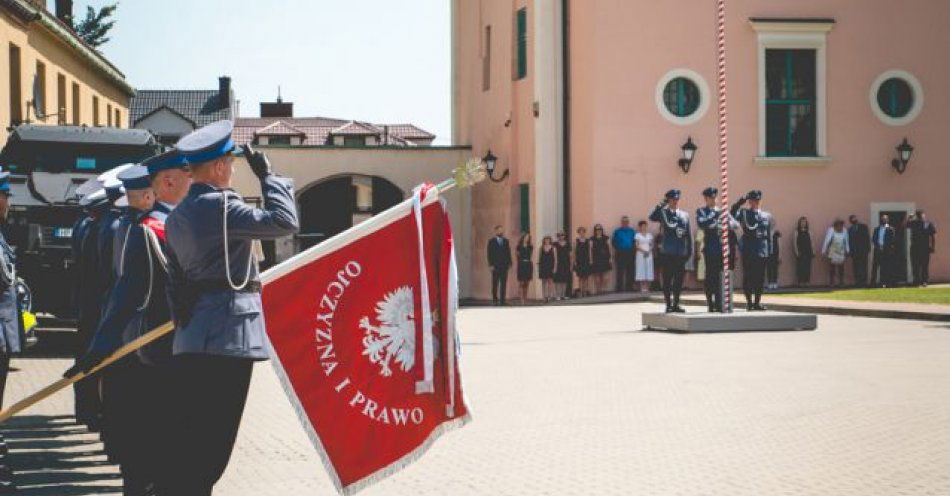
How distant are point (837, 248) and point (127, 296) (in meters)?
28.0

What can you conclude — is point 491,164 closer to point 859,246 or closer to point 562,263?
point 562,263

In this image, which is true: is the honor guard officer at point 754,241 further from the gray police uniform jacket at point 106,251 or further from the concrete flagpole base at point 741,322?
the gray police uniform jacket at point 106,251

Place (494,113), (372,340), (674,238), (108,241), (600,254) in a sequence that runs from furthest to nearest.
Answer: (494,113), (600,254), (674,238), (108,241), (372,340)

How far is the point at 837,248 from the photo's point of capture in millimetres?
32906

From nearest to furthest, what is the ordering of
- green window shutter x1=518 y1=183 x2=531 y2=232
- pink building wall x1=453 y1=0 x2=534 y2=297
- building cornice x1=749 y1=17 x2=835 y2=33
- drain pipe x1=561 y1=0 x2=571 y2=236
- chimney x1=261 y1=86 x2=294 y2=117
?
building cornice x1=749 y1=17 x2=835 y2=33, drain pipe x1=561 y1=0 x2=571 y2=236, green window shutter x1=518 y1=183 x2=531 y2=232, pink building wall x1=453 y1=0 x2=534 y2=297, chimney x1=261 y1=86 x2=294 y2=117

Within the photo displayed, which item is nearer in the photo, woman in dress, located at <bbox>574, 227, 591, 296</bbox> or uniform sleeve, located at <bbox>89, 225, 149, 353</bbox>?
→ uniform sleeve, located at <bbox>89, 225, 149, 353</bbox>

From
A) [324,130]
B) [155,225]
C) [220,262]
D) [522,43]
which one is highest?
[324,130]

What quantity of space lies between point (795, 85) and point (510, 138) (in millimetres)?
8202

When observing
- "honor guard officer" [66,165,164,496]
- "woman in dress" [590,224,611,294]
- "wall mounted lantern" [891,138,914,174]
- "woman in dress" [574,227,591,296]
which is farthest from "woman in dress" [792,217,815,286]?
"honor guard officer" [66,165,164,496]

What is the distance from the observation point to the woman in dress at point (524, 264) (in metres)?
33.3

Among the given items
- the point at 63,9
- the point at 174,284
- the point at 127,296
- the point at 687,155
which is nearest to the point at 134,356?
the point at 127,296

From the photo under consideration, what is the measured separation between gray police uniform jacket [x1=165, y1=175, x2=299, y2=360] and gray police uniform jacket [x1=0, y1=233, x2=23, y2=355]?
2.83m

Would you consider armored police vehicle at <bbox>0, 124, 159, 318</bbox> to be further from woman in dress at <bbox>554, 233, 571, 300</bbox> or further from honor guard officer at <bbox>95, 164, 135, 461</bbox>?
woman in dress at <bbox>554, 233, 571, 300</bbox>

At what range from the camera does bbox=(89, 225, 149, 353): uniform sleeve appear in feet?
21.6
